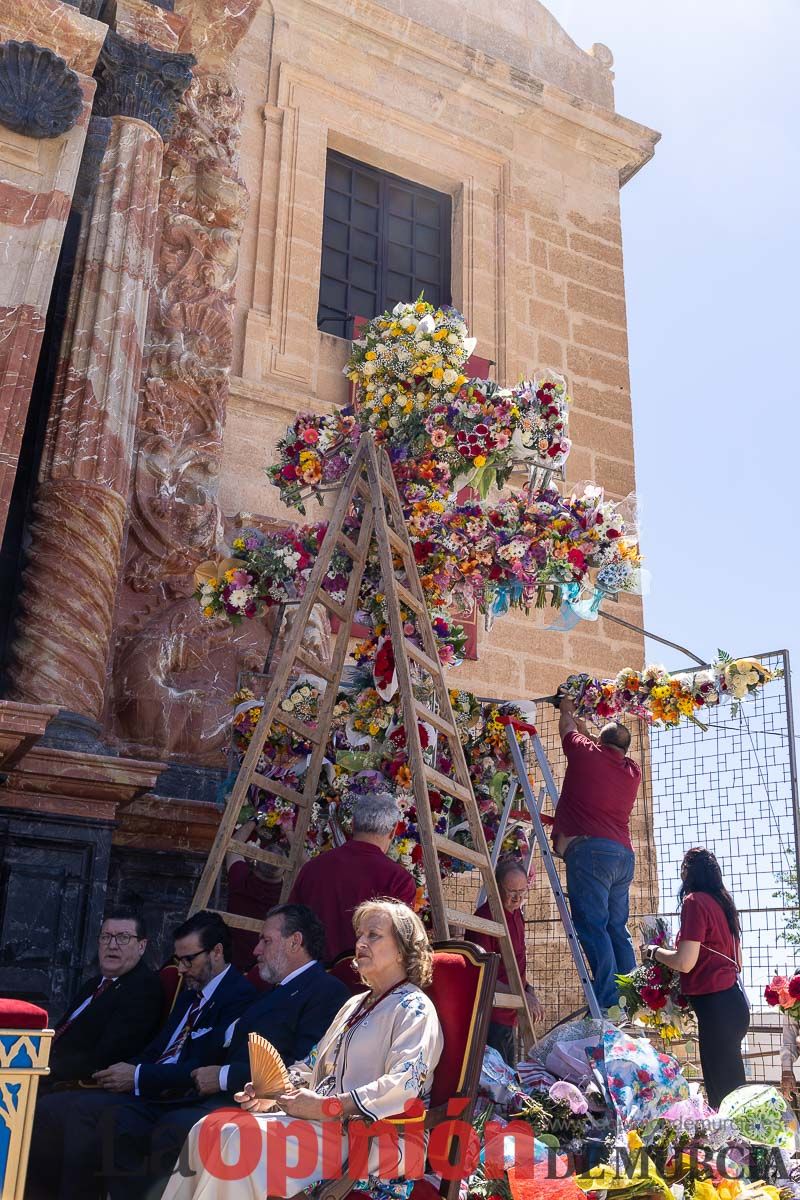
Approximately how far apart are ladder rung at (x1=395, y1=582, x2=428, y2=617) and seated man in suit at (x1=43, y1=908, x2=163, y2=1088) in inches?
88.7

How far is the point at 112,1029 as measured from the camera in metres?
4.61

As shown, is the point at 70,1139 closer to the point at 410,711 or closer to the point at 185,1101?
the point at 185,1101

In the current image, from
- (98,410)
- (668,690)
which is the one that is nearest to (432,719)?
(668,690)

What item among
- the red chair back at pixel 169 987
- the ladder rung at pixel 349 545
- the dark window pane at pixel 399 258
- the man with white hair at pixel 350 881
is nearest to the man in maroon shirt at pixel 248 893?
the red chair back at pixel 169 987

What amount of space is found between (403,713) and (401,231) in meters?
7.57

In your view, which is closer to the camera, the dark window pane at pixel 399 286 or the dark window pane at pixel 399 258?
the dark window pane at pixel 399 286

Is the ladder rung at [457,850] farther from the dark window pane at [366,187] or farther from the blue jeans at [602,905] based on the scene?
the dark window pane at [366,187]

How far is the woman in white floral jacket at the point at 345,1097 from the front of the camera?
10.9ft

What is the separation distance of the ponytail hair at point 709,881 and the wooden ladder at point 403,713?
951 millimetres

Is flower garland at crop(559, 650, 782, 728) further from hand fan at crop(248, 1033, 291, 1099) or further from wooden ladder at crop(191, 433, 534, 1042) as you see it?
hand fan at crop(248, 1033, 291, 1099)

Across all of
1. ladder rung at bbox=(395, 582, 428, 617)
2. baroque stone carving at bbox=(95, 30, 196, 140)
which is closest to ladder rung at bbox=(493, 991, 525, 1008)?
ladder rung at bbox=(395, 582, 428, 617)

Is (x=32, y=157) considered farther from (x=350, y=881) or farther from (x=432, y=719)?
(x=350, y=881)

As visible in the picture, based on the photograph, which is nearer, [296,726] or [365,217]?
[296,726]

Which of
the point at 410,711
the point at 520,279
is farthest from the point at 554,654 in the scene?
the point at 410,711
